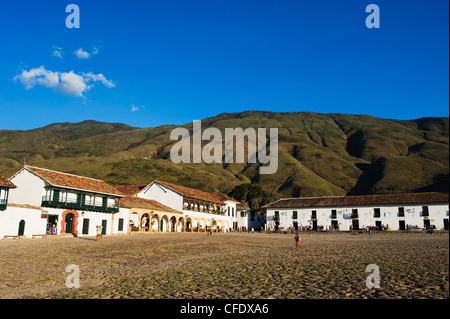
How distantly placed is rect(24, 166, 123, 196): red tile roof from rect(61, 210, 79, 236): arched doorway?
2503 millimetres

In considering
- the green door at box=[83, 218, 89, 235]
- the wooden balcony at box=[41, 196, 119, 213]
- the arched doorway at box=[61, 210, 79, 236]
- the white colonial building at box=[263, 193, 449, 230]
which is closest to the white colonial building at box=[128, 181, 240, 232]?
the wooden balcony at box=[41, 196, 119, 213]

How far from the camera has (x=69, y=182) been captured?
34469 millimetres

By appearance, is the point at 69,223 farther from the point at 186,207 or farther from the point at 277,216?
the point at 277,216

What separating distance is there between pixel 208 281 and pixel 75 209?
95.4 feet

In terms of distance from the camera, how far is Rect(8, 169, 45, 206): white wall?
31942mm

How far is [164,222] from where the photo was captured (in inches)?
1879

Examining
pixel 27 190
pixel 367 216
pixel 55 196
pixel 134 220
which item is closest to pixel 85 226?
pixel 55 196

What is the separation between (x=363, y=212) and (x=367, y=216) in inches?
32.1

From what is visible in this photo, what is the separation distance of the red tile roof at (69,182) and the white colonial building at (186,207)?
32.5ft

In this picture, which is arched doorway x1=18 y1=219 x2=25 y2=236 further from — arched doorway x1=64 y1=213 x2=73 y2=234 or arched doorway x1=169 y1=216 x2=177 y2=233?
arched doorway x1=169 y1=216 x2=177 y2=233

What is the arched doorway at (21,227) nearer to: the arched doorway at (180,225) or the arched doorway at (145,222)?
the arched doorway at (145,222)
